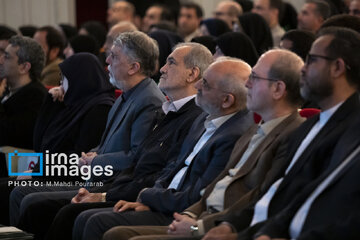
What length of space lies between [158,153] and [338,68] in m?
1.64

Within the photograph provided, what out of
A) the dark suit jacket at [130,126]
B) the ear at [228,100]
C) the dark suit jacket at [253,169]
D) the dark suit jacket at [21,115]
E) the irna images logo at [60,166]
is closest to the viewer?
the dark suit jacket at [253,169]

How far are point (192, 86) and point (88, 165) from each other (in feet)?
3.04

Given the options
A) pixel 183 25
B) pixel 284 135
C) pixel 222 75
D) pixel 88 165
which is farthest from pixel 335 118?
pixel 183 25

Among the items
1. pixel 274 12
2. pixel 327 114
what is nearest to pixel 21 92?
pixel 327 114

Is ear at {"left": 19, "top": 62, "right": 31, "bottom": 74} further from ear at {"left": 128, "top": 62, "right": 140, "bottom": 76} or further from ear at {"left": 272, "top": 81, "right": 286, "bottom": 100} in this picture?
ear at {"left": 272, "top": 81, "right": 286, "bottom": 100}

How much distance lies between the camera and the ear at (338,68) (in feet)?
11.5

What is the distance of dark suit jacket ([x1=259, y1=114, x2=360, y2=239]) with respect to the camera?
3.14 metres

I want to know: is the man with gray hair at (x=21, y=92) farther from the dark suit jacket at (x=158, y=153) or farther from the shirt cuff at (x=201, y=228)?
the shirt cuff at (x=201, y=228)

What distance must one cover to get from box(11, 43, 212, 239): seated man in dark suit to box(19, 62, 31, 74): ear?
1.76 m

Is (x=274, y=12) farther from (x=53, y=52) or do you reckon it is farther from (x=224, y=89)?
(x=224, y=89)

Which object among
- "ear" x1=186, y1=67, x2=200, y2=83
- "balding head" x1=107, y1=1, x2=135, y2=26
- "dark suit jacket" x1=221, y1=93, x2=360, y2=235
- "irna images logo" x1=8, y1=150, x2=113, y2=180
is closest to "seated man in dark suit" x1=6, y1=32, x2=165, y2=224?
"irna images logo" x1=8, y1=150, x2=113, y2=180

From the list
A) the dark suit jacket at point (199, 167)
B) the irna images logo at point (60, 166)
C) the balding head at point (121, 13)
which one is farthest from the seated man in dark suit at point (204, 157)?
the balding head at point (121, 13)

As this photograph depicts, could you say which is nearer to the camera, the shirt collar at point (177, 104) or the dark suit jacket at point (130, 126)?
the shirt collar at point (177, 104)

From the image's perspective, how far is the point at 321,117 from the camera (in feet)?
11.7
